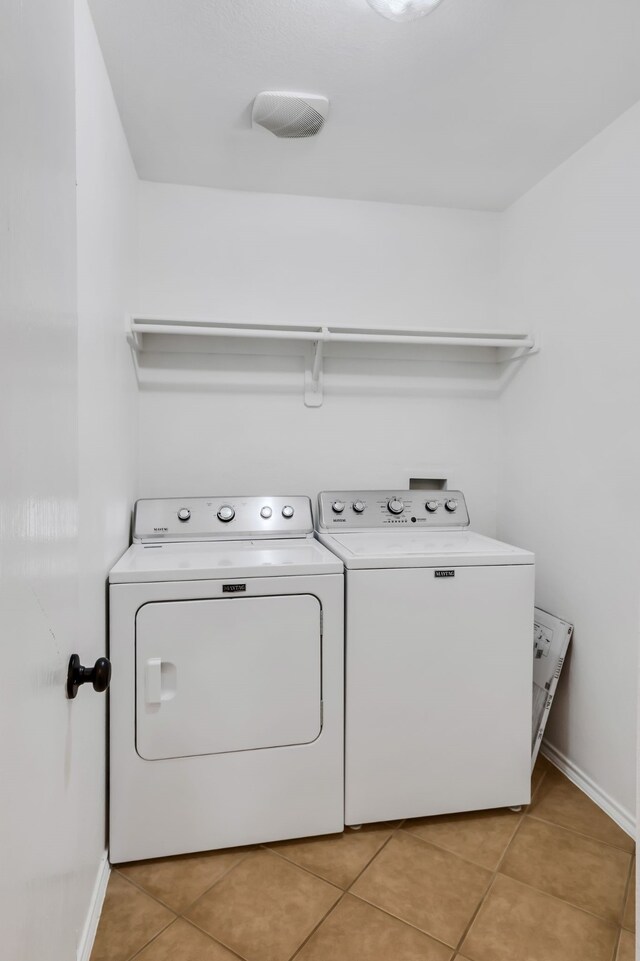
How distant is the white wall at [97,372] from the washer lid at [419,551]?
754 mm

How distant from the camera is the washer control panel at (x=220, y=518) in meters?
2.11

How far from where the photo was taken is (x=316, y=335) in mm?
2229

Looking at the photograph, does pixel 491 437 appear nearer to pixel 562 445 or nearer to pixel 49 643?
pixel 562 445

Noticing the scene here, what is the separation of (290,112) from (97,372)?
3.60ft

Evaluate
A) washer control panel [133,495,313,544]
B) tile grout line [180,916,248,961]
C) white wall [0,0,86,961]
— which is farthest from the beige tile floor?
washer control panel [133,495,313,544]

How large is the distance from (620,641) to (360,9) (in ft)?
6.52

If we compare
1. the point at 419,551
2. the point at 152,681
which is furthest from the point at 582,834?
the point at 152,681

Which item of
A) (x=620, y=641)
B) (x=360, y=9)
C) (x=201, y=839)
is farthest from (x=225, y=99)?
(x=201, y=839)

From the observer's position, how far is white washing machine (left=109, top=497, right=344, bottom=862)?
1.61 m

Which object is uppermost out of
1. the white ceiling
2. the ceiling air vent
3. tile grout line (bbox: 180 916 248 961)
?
the white ceiling

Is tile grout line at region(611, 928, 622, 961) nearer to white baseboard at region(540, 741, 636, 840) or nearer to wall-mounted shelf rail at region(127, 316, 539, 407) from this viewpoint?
white baseboard at region(540, 741, 636, 840)

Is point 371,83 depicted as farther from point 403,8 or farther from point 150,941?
point 150,941

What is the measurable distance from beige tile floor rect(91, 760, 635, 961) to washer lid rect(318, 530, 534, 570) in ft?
2.81

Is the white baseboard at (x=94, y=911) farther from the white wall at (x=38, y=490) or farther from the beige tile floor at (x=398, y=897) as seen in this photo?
the white wall at (x=38, y=490)
